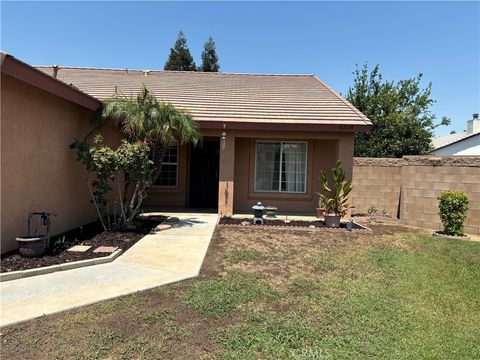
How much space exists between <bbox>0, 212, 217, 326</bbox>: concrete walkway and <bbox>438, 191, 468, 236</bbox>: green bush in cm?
641

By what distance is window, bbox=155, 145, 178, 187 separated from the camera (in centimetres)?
1277

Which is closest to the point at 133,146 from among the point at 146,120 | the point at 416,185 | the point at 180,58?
the point at 146,120

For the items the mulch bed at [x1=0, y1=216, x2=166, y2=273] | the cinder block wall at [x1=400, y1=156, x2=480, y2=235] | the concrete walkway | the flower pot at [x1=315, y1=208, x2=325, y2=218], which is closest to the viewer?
the concrete walkway

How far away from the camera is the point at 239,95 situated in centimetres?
1323

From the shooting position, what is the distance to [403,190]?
447 inches

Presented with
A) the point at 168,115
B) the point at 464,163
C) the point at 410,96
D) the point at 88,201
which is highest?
the point at 410,96

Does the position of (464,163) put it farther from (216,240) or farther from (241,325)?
(241,325)

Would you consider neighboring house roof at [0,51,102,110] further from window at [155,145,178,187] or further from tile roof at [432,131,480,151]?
tile roof at [432,131,480,151]

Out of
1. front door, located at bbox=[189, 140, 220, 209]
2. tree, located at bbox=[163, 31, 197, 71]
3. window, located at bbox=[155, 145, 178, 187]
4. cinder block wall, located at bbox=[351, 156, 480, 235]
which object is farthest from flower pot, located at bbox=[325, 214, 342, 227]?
tree, located at bbox=[163, 31, 197, 71]

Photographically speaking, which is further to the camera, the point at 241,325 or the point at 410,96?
the point at 410,96

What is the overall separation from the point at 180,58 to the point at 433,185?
92.9 ft

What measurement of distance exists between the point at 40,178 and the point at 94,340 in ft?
15.0

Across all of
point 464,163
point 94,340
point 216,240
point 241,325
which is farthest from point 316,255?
point 464,163

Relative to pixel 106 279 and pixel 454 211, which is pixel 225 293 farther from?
pixel 454 211
